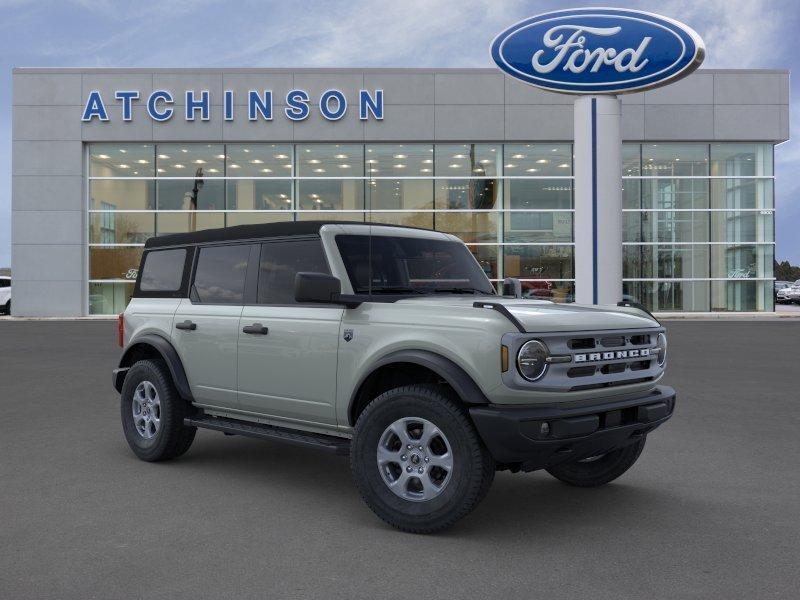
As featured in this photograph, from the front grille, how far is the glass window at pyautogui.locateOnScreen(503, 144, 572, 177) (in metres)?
27.8

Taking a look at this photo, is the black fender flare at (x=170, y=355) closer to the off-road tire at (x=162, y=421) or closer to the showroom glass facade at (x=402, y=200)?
the off-road tire at (x=162, y=421)

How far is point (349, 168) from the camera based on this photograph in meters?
32.4

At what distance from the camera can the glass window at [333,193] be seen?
106 ft

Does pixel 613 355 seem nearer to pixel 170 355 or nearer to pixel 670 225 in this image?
pixel 170 355

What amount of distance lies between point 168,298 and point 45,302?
2807cm

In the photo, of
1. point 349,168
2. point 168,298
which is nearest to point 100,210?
point 349,168

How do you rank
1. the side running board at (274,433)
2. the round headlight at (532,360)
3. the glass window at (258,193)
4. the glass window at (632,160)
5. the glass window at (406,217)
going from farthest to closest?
the glass window at (632,160), the glass window at (258,193), the glass window at (406,217), the side running board at (274,433), the round headlight at (532,360)

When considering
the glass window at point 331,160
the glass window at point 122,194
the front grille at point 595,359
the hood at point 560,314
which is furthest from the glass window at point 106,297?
the front grille at point 595,359

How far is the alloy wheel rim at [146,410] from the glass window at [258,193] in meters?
26.2

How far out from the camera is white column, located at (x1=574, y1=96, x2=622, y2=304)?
18641 mm

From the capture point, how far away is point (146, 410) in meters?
6.69

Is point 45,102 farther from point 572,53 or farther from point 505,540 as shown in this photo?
point 505,540

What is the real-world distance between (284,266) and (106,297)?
2863 centimetres

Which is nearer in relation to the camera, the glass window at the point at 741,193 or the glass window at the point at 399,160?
the glass window at the point at 399,160
